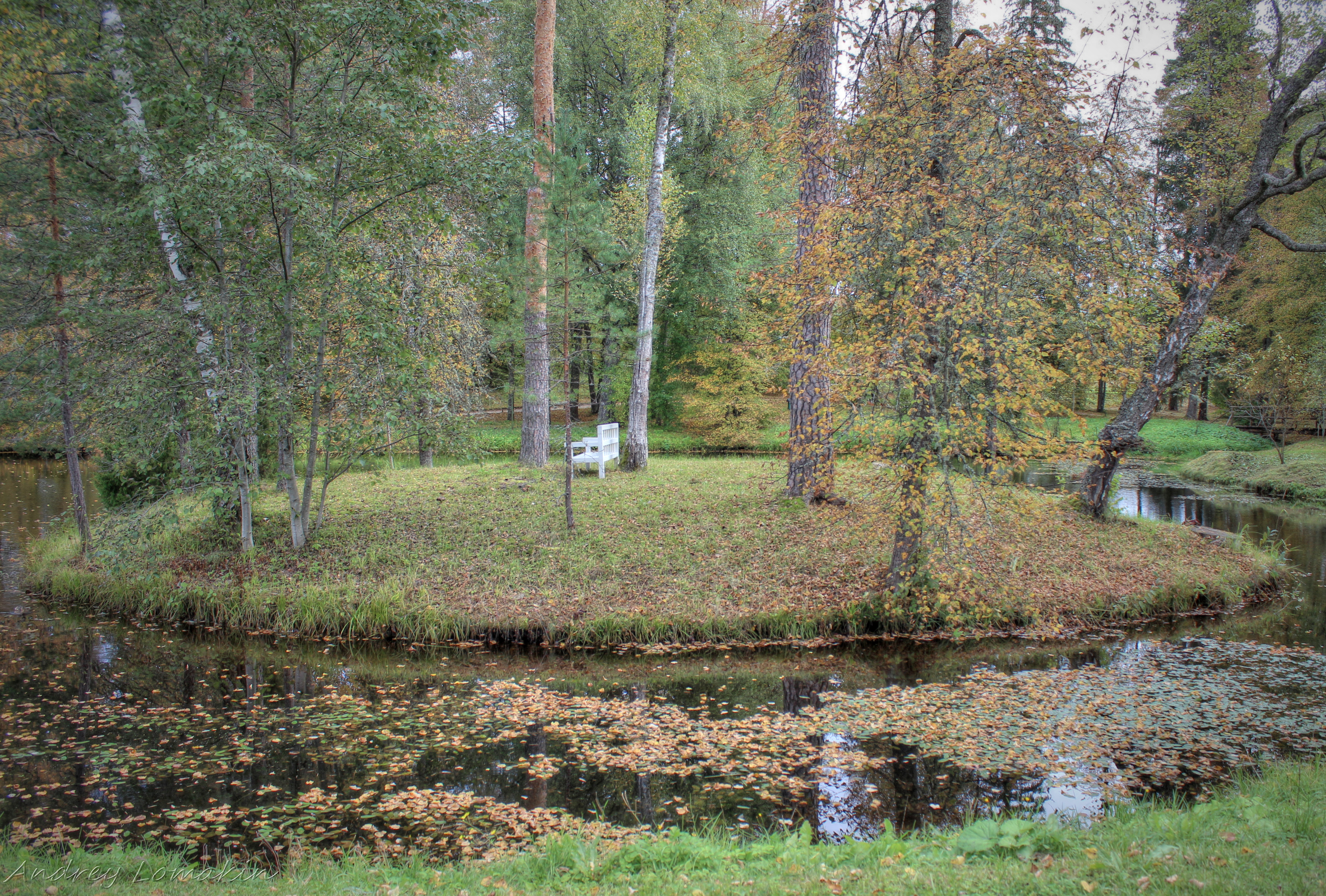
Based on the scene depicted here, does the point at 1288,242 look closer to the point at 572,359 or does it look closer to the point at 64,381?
the point at 572,359

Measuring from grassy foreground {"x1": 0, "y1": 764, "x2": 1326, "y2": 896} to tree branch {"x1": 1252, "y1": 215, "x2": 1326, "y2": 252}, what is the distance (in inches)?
424

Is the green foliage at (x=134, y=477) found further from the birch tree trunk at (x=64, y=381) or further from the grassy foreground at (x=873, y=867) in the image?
the grassy foreground at (x=873, y=867)

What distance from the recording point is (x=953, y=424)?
7492mm

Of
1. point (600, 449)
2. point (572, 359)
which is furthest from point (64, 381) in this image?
point (600, 449)

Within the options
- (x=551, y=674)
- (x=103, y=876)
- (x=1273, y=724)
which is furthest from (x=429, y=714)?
(x=1273, y=724)

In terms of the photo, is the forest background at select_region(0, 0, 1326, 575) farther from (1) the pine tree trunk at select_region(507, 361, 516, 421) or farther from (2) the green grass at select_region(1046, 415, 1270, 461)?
(2) the green grass at select_region(1046, 415, 1270, 461)

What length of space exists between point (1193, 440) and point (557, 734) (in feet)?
99.5

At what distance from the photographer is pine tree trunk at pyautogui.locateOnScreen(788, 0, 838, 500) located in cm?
823

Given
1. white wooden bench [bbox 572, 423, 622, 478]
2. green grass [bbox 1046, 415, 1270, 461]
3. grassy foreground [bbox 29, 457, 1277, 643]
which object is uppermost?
white wooden bench [bbox 572, 423, 622, 478]

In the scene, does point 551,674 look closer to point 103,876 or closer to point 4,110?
point 103,876

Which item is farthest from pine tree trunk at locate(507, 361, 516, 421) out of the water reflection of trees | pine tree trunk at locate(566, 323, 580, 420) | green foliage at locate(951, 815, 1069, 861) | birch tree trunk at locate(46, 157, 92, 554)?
green foliage at locate(951, 815, 1069, 861)

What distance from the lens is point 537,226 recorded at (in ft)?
35.0

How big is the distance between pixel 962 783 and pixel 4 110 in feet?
39.9

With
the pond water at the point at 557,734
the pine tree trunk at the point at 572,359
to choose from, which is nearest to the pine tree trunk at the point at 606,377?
the pine tree trunk at the point at 572,359
